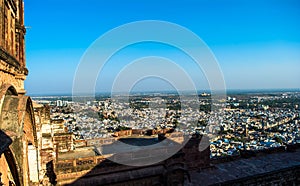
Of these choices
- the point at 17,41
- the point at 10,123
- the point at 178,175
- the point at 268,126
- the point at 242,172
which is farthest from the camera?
the point at 268,126

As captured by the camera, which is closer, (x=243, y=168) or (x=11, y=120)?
(x=11, y=120)

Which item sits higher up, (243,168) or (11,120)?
(11,120)

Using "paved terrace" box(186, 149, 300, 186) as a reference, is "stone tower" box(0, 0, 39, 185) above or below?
above

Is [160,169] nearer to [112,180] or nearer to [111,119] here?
[112,180]

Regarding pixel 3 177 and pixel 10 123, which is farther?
pixel 3 177

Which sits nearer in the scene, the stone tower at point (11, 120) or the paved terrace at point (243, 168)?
the stone tower at point (11, 120)

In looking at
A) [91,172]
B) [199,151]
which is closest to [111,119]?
[199,151]

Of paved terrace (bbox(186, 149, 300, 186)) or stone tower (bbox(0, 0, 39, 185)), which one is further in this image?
paved terrace (bbox(186, 149, 300, 186))

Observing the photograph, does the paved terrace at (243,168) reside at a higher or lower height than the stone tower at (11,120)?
lower
